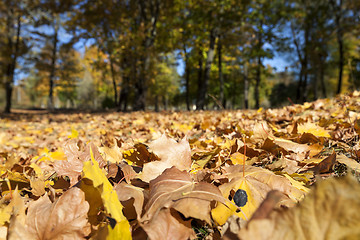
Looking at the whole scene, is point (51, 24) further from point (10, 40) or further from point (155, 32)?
point (155, 32)

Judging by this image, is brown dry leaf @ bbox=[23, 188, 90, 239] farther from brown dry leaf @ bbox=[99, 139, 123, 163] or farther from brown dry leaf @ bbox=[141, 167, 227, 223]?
brown dry leaf @ bbox=[99, 139, 123, 163]

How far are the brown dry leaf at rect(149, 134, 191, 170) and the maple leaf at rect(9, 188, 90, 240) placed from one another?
346mm

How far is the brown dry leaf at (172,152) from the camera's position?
2.94 ft

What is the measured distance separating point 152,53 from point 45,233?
10970mm

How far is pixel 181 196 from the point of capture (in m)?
0.63

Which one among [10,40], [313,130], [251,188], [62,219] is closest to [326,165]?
[251,188]

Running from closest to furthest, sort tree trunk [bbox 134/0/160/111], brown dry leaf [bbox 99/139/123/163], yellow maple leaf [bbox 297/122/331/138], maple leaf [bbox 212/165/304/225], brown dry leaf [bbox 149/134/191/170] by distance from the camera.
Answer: maple leaf [bbox 212/165/304/225]
brown dry leaf [bbox 149/134/191/170]
brown dry leaf [bbox 99/139/123/163]
yellow maple leaf [bbox 297/122/331/138]
tree trunk [bbox 134/0/160/111]

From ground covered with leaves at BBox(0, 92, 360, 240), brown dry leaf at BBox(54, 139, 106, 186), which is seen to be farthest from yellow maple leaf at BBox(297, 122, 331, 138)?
brown dry leaf at BBox(54, 139, 106, 186)

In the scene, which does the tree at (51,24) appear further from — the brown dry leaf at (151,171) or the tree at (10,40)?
the brown dry leaf at (151,171)

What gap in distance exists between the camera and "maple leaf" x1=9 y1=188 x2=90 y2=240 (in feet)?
1.90

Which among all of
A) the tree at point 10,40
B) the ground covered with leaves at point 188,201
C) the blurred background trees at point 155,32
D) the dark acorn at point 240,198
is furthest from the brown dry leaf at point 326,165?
the tree at point 10,40

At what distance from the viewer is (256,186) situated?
705 mm

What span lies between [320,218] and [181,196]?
373 millimetres

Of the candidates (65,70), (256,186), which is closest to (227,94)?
(65,70)
